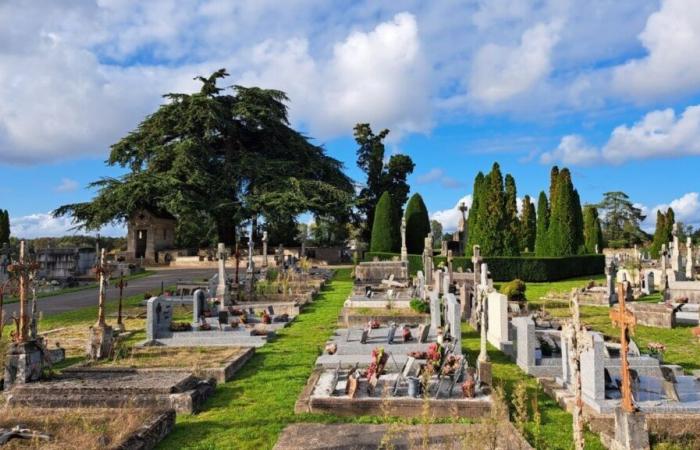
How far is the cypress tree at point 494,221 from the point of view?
1244 inches

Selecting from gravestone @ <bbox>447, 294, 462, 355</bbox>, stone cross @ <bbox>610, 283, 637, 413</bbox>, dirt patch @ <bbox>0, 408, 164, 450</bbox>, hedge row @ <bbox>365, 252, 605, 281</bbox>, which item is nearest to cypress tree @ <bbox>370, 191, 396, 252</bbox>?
hedge row @ <bbox>365, 252, 605, 281</bbox>

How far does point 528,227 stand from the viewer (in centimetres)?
5141

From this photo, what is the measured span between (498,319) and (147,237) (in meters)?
44.6

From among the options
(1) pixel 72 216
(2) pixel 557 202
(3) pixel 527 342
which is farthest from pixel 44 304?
(2) pixel 557 202

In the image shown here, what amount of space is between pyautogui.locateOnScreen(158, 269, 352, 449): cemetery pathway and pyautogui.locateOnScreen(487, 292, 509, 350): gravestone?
155 inches

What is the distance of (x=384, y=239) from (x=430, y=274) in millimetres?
18578

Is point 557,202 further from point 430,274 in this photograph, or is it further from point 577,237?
point 430,274

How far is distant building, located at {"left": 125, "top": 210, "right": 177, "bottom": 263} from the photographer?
50.0 metres

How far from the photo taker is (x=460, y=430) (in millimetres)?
6621

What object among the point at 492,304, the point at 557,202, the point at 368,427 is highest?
the point at 557,202

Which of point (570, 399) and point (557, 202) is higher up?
point (557, 202)

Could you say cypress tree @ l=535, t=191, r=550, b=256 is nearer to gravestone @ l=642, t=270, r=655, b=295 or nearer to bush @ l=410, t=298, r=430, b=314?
gravestone @ l=642, t=270, r=655, b=295

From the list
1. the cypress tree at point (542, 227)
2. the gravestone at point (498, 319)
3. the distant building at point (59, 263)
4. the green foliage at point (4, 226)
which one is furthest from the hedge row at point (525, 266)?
the green foliage at point (4, 226)

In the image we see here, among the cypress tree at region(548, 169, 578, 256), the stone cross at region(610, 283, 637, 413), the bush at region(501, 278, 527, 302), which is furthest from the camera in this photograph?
the cypress tree at region(548, 169, 578, 256)
